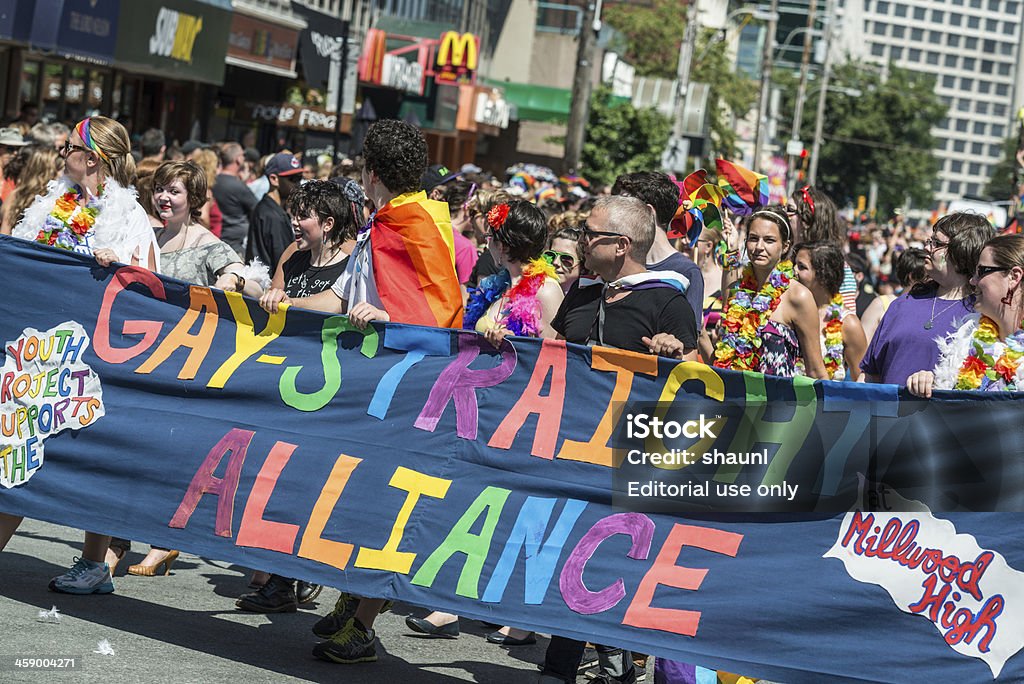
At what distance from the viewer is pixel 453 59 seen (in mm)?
31906

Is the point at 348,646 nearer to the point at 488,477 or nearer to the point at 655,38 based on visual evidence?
the point at 488,477

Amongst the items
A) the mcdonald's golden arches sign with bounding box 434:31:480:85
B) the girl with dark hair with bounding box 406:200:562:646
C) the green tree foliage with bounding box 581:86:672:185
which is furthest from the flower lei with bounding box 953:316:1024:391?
the green tree foliage with bounding box 581:86:672:185

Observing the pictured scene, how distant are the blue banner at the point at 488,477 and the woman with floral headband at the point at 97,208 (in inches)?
12.8

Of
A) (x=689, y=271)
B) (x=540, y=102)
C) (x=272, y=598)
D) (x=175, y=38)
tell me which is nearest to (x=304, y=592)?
(x=272, y=598)

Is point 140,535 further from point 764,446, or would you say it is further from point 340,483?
point 764,446

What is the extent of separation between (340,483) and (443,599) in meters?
0.63

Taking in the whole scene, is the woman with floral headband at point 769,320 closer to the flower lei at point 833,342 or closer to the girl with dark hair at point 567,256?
the flower lei at point 833,342

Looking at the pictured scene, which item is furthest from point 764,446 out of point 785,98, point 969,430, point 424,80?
point 785,98

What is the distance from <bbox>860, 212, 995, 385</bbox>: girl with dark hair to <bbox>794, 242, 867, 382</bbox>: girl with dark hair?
1.17 metres

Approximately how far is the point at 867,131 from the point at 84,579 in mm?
97357

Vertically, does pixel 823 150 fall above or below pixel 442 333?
above

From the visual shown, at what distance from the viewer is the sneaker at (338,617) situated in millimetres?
6223

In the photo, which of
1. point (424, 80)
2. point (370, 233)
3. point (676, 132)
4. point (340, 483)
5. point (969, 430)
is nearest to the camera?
point (969, 430)

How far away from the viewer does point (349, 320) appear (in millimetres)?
5961
